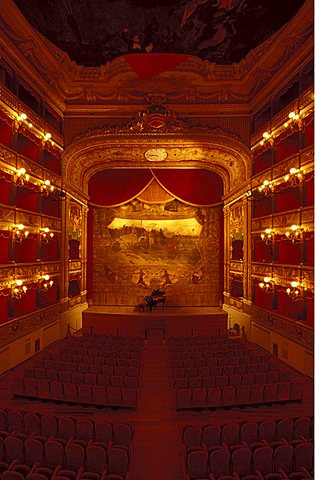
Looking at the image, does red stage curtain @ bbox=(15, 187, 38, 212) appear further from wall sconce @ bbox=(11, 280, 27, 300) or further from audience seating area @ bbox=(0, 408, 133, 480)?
audience seating area @ bbox=(0, 408, 133, 480)

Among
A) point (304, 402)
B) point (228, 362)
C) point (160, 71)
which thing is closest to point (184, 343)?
point (228, 362)

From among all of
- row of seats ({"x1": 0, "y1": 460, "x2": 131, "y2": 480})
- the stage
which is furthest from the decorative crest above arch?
row of seats ({"x1": 0, "y1": 460, "x2": 131, "y2": 480})

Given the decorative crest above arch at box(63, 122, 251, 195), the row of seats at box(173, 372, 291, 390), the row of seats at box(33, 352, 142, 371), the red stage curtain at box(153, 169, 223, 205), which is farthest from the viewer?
the red stage curtain at box(153, 169, 223, 205)

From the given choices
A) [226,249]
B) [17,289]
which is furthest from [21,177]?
[226,249]

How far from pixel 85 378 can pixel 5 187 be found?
6.60 m

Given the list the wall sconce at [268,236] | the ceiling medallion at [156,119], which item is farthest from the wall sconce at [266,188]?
the ceiling medallion at [156,119]

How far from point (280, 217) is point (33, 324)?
10.1 meters

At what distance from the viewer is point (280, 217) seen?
13.6 meters

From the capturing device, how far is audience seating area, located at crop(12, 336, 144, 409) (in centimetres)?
888

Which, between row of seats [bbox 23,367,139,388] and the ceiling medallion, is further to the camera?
the ceiling medallion

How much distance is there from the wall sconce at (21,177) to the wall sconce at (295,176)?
348 inches

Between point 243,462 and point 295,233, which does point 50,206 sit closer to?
point 295,233

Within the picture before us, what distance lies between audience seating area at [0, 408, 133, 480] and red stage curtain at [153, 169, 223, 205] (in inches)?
628

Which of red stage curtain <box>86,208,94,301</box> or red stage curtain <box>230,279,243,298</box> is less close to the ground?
red stage curtain <box>86,208,94,301</box>
